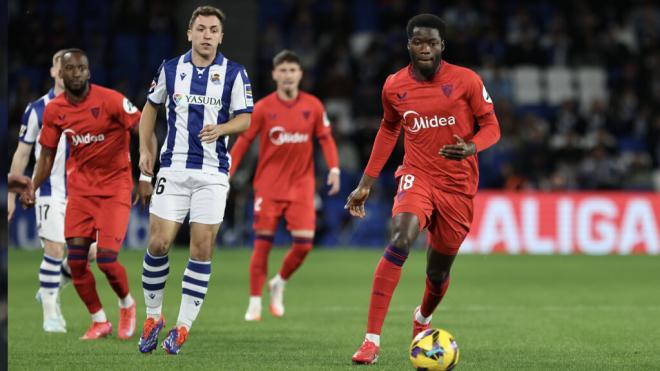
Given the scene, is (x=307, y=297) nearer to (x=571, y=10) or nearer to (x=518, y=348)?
(x=518, y=348)

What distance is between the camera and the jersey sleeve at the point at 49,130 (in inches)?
358

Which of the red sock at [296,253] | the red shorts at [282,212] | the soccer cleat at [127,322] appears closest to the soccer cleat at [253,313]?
the red sock at [296,253]

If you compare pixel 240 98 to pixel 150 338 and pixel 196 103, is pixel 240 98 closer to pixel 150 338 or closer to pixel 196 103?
pixel 196 103

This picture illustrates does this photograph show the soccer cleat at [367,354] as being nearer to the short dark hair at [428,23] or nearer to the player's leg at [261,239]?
the short dark hair at [428,23]

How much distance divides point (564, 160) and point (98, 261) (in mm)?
15131

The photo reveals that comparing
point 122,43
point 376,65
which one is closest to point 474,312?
point 376,65

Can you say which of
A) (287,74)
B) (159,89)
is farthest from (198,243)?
(287,74)

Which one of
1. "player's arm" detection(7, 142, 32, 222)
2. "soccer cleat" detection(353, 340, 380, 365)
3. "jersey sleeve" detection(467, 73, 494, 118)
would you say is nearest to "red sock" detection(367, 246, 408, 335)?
"soccer cleat" detection(353, 340, 380, 365)

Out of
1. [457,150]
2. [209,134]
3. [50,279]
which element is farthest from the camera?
[50,279]

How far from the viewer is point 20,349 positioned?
8.55m

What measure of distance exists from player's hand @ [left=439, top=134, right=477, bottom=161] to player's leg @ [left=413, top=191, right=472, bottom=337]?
62 cm

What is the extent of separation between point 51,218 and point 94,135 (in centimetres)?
136

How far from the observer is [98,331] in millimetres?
9352

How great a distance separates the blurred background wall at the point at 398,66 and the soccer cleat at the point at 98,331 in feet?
40.5
